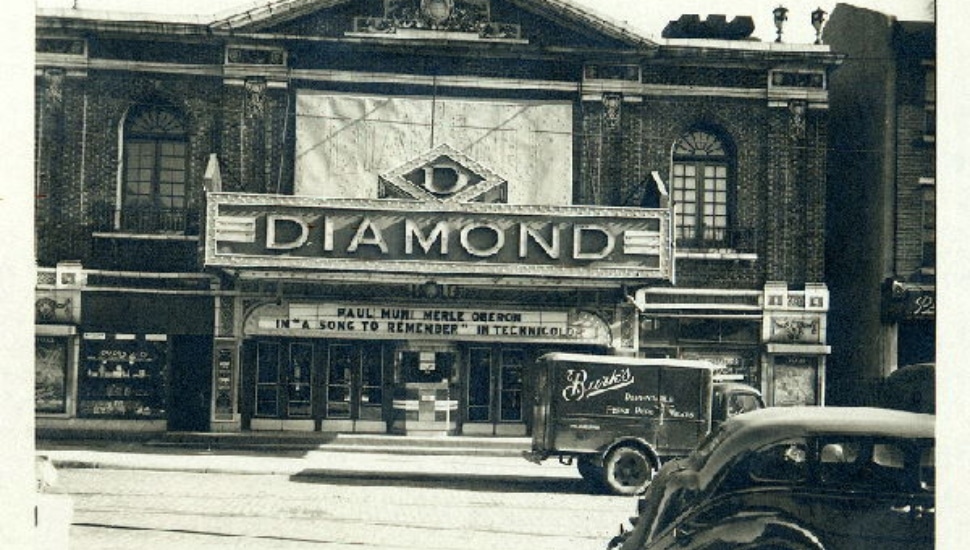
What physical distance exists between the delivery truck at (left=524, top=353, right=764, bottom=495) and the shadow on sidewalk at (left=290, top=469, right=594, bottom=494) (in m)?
0.49

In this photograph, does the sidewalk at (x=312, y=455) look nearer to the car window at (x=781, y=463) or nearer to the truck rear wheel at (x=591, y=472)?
the truck rear wheel at (x=591, y=472)

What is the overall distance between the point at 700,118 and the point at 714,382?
15.6ft

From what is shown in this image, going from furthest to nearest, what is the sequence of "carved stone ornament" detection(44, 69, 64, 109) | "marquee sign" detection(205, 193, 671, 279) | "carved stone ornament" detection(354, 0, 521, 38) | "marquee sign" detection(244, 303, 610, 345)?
"marquee sign" detection(244, 303, 610, 345) → "marquee sign" detection(205, 193, 671, 279) → "carved stone ornament" detection(354, 0, 521, 38) → "carved stone ornament" detection(44, 69, 64, 109)

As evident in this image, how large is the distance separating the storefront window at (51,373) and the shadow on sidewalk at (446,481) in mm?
4888

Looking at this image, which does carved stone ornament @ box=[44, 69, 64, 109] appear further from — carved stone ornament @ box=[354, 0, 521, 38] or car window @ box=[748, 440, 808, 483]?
car window @ box=[748, 440, 808, 483]

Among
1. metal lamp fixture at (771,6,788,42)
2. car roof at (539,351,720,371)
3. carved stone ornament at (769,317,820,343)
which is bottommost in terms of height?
car roof at (539,351,720,371)

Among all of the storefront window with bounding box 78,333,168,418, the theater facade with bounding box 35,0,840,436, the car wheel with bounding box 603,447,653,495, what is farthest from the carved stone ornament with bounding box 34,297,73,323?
the car wheel with bounding box 603,447,653,495

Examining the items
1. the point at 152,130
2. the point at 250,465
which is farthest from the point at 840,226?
the point at 152,130

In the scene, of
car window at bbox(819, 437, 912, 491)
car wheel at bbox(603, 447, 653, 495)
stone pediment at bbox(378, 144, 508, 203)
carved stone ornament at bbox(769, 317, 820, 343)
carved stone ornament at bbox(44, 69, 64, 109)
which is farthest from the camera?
carved stone ornament at bbox(769, 317, 820, 343)

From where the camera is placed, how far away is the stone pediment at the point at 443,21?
57.2ft

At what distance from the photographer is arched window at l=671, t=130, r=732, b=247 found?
56.3ft

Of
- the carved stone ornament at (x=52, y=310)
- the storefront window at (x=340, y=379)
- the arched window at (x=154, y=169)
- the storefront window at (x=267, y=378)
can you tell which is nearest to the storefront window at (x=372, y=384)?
the storefront window at (x=340, y=379)

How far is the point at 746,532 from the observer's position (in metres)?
8.05

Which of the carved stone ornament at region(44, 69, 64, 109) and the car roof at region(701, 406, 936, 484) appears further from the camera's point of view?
the carved stone ornament at region(44, 69, 64, 109)
